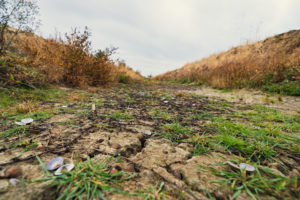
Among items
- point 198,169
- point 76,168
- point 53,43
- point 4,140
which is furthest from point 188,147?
point 53,43

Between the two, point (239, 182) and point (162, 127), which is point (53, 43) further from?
point (239, 182)

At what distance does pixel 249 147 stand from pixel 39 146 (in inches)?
62.3

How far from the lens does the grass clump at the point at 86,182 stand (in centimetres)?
65

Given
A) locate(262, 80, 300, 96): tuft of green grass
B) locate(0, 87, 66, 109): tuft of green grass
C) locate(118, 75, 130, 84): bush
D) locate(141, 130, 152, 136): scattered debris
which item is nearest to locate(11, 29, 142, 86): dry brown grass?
locate(0, 87, 66, 109): tuft of green grass

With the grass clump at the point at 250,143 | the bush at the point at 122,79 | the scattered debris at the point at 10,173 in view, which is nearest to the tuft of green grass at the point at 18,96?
the scattered debris at the point at 10,173

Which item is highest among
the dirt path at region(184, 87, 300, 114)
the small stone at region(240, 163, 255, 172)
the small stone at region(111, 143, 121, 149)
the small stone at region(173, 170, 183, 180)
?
the dirt path at region(184, 87, 300, 114)

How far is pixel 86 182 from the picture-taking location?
2.31 feet

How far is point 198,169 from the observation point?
0.89 m

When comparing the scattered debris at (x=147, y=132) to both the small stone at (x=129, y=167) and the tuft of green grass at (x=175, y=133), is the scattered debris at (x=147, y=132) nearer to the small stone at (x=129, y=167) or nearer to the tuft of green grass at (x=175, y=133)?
the tuft of green grass at (x=175, y=133)

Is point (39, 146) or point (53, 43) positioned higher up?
point (53, 43)

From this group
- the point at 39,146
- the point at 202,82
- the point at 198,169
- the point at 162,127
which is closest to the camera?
the point at 198,169

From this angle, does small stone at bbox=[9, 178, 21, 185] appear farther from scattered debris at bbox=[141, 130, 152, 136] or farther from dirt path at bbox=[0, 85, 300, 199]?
scattered debris at bbox=[141, 130, 152, 136]

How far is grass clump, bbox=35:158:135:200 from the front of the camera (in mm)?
652

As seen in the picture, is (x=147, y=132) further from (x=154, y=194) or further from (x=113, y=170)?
(x=154, y=194)
